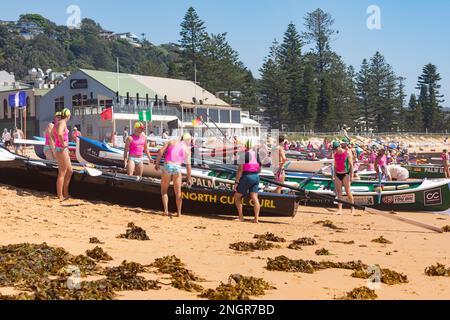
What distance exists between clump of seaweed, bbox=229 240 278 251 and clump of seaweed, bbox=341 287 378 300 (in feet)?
9.17

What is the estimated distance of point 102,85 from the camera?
1774 inches

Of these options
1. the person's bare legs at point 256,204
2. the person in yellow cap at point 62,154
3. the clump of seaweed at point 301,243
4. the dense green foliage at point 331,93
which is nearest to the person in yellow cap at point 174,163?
the person's bare legs at point 256,204

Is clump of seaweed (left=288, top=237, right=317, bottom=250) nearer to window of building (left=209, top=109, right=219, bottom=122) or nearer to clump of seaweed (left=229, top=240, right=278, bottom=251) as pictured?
clump of seaweed (left=229, top=240, right=278, bottom=251)

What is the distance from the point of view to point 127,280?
5629 mm

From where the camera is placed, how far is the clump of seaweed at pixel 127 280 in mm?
5508

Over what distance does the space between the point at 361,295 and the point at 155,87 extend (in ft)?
150

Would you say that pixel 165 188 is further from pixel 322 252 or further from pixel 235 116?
pixel 235 116

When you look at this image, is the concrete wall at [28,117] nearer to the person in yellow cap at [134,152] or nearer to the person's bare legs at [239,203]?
the person in yellow cap at [134,152]

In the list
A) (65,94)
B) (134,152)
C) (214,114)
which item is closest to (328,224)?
(134,152)

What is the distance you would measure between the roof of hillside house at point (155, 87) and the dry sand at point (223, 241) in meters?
35.4

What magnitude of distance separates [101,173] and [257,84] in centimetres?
6782

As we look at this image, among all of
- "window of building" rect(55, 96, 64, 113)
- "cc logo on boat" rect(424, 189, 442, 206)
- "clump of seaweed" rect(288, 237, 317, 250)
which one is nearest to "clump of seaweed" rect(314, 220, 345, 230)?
"clump of seaweed" rect(288, 237, 317, 250)

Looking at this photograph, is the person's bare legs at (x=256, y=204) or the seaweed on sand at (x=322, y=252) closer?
the seaweed on sand at (x=322, y=252)

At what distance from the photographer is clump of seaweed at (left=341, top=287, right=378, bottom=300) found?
213 inches
